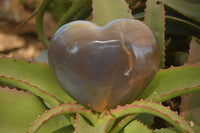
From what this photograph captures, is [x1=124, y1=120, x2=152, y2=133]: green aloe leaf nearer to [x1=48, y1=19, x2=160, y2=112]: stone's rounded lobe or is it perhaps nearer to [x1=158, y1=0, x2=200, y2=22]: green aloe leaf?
[x1=48, y1=19, x2=160, y2=112]: stone's rounded lobe

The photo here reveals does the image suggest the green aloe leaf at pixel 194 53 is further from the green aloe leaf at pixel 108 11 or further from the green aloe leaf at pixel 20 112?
the green aloe leaf at pixel 20 112

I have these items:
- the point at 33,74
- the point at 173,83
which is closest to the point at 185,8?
the point at 173,83

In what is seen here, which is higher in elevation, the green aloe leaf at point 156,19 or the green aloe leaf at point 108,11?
the green aloe leaf at point 108,11

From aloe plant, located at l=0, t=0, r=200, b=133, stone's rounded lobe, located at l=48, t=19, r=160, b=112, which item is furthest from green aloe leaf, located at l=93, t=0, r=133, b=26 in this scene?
stone's rounded lobe, located at l=48, t=19, r=160, b=112

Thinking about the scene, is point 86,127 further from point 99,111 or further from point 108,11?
point 108,11

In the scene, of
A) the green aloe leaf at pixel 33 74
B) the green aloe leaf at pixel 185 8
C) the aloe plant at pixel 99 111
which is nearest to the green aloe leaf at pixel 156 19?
the aloe plant at pixel 99 111

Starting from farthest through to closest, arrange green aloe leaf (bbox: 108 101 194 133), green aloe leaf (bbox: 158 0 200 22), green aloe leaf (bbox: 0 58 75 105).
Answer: green aloe leaf (bbox: 158 0 200 22), green aloe leaf (bbox: 0 58 75 105), green aloe leaf (bbox: 108 101 194 133)

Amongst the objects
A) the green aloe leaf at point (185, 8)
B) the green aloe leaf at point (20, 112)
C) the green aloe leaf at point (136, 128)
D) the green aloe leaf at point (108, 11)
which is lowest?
the green aloe leaf at point (136, 128)

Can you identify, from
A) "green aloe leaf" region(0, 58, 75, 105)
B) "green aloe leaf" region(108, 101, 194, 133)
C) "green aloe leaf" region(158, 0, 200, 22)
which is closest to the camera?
"green aloe leaf" region(108, 101, 194, 133)
